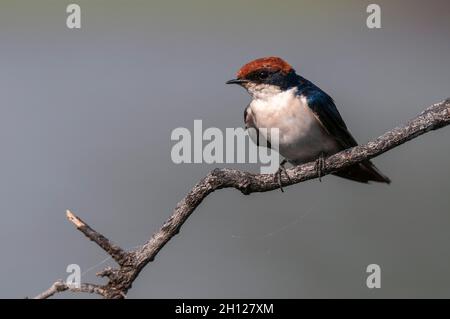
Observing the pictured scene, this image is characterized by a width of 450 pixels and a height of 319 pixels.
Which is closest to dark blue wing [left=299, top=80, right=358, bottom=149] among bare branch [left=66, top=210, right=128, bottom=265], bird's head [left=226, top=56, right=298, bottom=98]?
bird's head [left=226, top=56, right=298, bottom=98]

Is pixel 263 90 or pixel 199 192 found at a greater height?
pixel 263 90

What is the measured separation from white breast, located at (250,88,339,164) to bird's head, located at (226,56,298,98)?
45mm

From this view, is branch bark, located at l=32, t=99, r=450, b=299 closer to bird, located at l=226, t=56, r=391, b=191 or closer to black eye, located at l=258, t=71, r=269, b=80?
bird, located at l=226, t=56, r=391, b=191

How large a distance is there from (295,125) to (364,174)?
61cm

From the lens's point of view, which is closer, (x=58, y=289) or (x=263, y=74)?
(x=58, y=289)

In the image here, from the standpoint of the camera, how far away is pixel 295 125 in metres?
5.90

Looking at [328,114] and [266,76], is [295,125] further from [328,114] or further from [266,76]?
[266,76]

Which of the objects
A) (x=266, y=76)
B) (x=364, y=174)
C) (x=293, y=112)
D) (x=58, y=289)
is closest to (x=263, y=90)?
(x=266, y=76)

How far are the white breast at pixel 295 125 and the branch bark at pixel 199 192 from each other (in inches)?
30.0

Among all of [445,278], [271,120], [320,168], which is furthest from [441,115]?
[445,278]

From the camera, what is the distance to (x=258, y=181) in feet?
16.6

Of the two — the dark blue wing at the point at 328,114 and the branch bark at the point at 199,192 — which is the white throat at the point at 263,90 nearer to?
the dark blue wing at the point at 328,114
